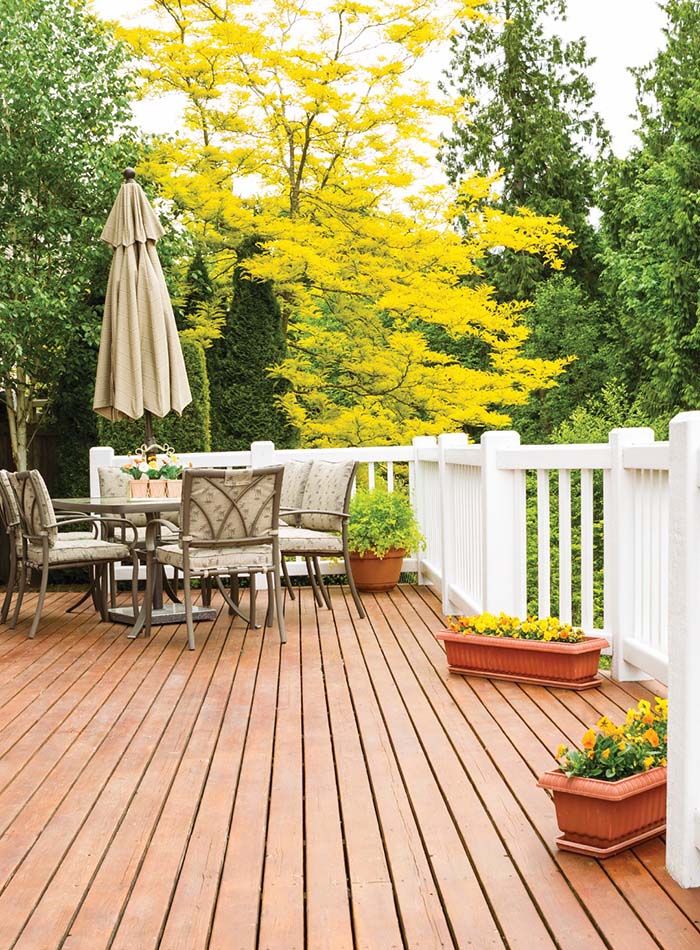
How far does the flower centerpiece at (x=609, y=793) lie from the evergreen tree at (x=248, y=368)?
8.46m

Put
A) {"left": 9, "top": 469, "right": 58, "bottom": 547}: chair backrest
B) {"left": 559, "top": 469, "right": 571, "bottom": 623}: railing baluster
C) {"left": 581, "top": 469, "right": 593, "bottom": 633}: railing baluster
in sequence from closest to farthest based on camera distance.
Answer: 1. {"left": 581, "top": 469, "right": 593, "bottom": 633}: railing baluster
2. {"left": 559, "top": 469, "right": 571, "bottom": 623}: railing baluster
3. {"left": 9, "top": 469, "right": 58, "bottom": 547}: chair backrest

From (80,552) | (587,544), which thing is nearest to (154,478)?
(80,552)

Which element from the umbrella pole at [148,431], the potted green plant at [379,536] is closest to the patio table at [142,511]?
the umbrella pole at [148,431]

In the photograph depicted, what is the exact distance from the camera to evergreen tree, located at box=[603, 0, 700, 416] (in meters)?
20.8

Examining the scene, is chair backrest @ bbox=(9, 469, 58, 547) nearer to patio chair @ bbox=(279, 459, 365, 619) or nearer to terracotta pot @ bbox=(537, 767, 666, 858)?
patio chair @ bbox=(279, 459, 365, 619)

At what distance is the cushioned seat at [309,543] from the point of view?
6.55 meters

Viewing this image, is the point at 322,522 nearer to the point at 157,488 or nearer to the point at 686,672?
the point at 157,488

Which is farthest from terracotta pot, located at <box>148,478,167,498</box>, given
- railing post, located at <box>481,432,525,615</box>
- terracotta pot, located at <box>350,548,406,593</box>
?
railing post, located at <box>481,432,525,615</box>

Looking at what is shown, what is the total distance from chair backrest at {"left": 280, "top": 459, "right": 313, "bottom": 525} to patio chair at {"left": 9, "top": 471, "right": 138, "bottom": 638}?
1.28 metres

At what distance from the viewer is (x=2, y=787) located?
3461 mm

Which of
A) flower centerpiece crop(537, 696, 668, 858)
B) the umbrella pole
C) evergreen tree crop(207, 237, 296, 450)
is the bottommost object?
flower centerpiece crop(537, 696, 668, 858)

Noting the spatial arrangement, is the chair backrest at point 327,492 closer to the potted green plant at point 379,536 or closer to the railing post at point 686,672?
the potted green plant at point 379,536

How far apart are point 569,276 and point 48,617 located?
19044 mm

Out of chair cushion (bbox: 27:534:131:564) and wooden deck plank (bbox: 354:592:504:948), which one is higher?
chair cushion (bbox: 27:534:131:564)
